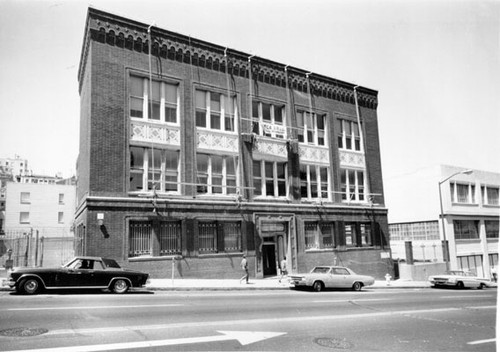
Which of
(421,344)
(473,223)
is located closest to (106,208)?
(421,344)

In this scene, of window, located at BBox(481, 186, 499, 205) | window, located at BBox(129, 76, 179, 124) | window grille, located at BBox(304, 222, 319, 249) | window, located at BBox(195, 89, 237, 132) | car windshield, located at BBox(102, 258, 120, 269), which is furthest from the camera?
window, located at BBox(481, 186, 499, 205)

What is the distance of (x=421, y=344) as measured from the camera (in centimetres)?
848

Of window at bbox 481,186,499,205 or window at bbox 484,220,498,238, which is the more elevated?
window at bbox 481,186,499,205

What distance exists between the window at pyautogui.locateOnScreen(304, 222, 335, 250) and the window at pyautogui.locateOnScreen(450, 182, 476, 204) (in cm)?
2042

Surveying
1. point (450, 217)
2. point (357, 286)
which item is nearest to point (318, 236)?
→ point (357, 286)

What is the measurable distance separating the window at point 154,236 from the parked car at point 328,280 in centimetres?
653

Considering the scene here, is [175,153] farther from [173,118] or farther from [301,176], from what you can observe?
[301,176]

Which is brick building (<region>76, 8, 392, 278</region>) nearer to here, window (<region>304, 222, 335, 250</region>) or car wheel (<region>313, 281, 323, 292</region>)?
window (<region>304, 222, 335, 250</region>)

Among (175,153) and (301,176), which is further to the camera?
(301,176)

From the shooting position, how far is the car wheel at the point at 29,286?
13.8 metres

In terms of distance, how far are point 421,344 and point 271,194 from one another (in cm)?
1767

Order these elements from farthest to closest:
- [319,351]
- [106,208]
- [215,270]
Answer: [215,270], [106,208], [319,351]

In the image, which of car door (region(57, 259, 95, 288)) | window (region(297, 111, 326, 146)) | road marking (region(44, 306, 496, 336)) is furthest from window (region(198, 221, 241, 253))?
road marking (region(44, 306, 496, 336))

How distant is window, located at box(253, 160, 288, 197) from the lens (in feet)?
83.1
